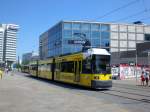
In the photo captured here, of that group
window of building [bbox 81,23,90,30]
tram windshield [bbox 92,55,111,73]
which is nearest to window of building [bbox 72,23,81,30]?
window of building [bbox 81,23,90,30]

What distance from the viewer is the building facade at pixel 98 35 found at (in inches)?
3789

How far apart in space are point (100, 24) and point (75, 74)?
72142 mm

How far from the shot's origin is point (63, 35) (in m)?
95.8

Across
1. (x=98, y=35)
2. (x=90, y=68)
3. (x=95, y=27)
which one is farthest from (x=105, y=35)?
(x=90, y=68)

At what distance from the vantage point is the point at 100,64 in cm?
2642

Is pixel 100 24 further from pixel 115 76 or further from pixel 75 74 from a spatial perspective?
pixel 75 74

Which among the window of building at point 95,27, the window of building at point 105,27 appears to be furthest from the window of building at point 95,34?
the window of building at point 105,27

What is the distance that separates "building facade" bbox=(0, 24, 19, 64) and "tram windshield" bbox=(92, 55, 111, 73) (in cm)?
10785

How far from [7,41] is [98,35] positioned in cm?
4730

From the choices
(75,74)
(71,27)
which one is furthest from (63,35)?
(75,74)

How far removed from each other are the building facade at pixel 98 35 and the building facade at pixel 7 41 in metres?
26.4

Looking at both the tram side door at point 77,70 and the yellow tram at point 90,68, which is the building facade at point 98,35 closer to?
the yellow tram at point 90,68

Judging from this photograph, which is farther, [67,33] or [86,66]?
[67,33]

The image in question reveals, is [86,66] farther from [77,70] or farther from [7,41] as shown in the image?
[7,41]
